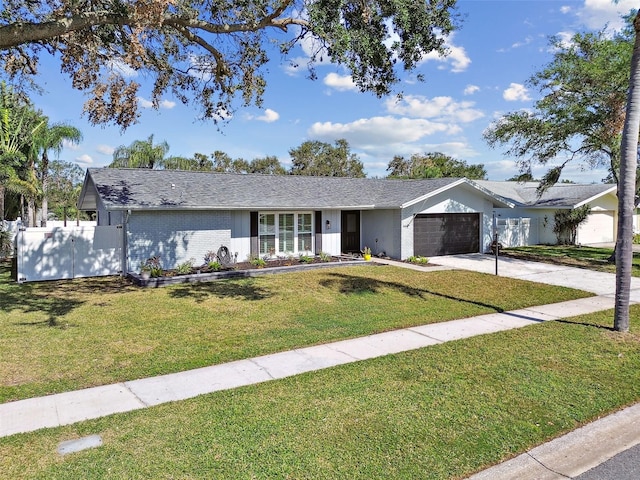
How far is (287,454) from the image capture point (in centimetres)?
405

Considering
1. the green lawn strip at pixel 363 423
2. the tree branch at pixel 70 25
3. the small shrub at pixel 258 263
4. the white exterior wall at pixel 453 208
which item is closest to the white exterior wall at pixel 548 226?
the white exterior wall at pixel 453 208

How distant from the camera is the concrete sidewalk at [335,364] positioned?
13.6ft

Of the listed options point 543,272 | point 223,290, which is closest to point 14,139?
point 223,290

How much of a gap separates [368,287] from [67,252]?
33.1 ft

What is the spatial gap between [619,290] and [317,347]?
5.64 metres

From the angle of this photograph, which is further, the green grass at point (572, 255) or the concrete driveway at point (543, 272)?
the green grass at point (572, 255)

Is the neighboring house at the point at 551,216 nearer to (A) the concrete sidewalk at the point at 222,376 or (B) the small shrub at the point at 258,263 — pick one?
(B) the small shrub at the point at 258,263

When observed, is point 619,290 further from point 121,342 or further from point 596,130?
point 596,130

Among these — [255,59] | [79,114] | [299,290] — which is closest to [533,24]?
[255,59]

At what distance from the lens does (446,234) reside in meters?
20.4

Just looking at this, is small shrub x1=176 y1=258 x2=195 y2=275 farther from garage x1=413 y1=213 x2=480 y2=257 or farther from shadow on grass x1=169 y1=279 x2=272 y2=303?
garage x1=413 y1=213 x2=480 y2=257

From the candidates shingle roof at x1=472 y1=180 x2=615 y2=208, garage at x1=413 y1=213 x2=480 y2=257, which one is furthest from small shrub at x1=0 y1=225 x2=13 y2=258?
shingle roof at x1=472 y1=180 x2=615 y2=208

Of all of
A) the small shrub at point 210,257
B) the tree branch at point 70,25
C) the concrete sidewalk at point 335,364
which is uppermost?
the tree branch at point 70,25

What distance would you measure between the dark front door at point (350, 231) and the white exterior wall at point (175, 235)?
6.11 m
